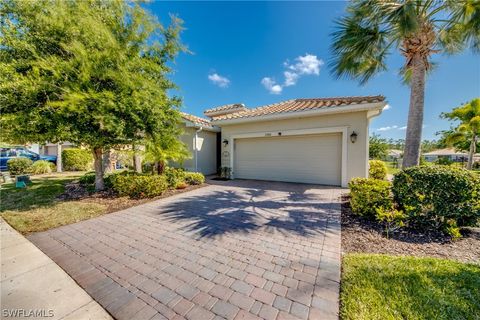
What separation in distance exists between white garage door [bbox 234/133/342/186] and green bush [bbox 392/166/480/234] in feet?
15.5

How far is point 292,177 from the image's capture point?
9898 millimetres

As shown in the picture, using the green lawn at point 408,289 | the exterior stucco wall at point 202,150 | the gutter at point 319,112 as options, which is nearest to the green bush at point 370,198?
the green lawn at point 408,289

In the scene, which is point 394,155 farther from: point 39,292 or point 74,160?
point 74,160

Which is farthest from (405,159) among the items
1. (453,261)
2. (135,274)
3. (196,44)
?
(196,44)

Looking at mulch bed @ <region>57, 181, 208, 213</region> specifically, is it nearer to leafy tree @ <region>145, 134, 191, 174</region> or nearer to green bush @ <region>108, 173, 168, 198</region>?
green bush @ <region>108, 173, 168, 198</region>

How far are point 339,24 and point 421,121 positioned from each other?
12.9 ft

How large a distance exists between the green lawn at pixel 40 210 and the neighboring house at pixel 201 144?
5384 millimetres

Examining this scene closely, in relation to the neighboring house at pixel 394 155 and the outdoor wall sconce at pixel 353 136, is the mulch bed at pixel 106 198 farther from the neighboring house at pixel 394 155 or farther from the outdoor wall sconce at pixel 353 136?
the neighboring house at pixel 394 155

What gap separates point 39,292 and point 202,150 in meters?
10.0

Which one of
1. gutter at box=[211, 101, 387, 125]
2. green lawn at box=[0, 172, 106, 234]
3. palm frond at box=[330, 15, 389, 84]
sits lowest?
green lawn at box=[0, 172, 106, 234]

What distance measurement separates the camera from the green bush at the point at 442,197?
12.5 feet

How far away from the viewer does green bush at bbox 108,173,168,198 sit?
6.89 meters

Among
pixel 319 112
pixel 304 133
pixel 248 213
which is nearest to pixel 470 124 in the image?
pixel 319 112

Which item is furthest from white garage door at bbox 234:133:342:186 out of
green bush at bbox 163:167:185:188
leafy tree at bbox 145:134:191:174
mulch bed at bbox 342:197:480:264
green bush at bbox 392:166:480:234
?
mulch bed at bbox 342:197:480:264
